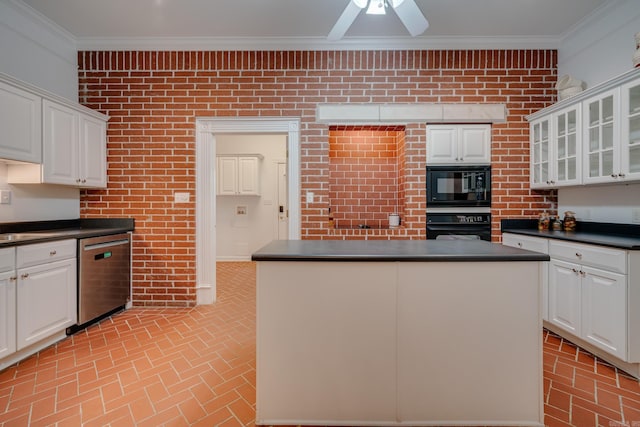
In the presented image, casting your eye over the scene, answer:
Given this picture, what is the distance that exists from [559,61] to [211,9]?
148 inches

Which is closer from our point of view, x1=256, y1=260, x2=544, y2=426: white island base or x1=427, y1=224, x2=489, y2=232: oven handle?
x1=256, y1=260, x2=544, y2=426: white island base

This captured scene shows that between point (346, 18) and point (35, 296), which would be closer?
point (346, 18)

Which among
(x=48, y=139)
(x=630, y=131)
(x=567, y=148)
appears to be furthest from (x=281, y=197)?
(x=630, y=131)

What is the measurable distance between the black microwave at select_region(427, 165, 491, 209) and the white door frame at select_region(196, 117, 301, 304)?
5.08 feet

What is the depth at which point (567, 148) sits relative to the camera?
2.80m

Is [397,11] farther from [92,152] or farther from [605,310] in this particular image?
[92,152]

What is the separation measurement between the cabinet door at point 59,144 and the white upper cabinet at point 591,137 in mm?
4753

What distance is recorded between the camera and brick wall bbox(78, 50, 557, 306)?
3.30 meters

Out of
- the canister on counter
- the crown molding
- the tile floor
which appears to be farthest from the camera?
the crown molding

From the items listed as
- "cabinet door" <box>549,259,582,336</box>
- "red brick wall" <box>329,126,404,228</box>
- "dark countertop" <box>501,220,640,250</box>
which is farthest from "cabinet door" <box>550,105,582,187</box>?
"red brick wall" <box>329,126,404,228</box>

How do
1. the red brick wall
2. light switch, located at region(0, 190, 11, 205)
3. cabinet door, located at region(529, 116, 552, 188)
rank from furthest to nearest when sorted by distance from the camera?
the red brick wall < cabinet door, located at region(529, 116, 552, 188) < light switch, located at region(0, 190, 11, 205)

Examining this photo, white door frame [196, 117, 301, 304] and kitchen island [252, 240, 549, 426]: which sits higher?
white door frame [196, 117, 301, 304]

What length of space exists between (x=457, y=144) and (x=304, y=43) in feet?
6.78

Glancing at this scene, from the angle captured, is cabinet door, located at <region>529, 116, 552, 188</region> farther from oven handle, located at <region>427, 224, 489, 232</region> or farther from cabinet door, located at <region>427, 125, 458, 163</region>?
cabinet door, located at <region>427, 125, 458, 163</region>
